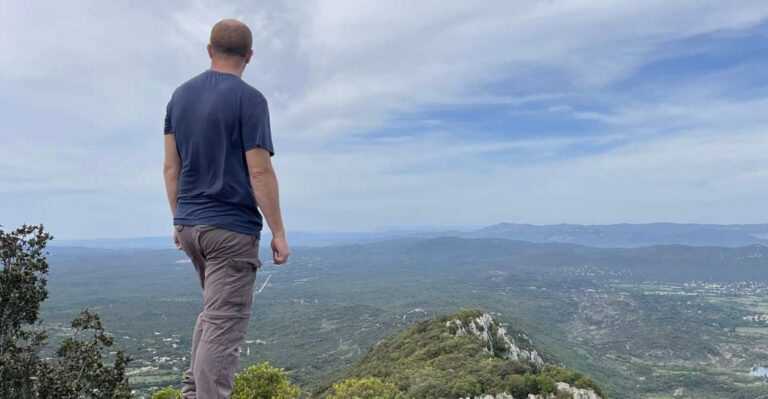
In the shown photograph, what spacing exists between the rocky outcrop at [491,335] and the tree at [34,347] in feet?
137

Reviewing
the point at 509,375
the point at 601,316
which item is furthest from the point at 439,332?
the point at 601,316

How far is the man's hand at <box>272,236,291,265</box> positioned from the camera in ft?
14.9

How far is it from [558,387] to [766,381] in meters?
99.2

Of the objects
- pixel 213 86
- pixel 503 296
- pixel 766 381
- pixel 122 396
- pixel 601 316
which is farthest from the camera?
pixel 503 296

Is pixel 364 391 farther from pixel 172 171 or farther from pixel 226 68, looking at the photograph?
pixel 226 68

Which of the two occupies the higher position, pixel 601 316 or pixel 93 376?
pixel 93 376

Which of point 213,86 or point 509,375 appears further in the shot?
point 509,375

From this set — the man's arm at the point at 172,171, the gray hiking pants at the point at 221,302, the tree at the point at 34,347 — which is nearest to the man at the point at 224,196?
the gray hiking pants at the point at 221,302

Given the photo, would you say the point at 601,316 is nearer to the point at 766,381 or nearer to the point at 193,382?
the point at 766,381

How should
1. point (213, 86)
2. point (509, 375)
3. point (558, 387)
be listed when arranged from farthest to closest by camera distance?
point (509, 375)
point (558, 387)
point (213, 86)

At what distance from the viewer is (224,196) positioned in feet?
14.4

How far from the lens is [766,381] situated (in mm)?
102938

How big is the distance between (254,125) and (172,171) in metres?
1.16

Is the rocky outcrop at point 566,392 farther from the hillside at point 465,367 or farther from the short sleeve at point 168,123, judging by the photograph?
the short sleeve at point 168,123
